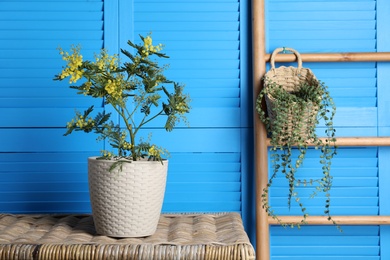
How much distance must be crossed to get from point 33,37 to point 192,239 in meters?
0.94

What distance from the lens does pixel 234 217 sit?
1731mm

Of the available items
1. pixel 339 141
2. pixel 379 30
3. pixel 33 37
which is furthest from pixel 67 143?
pixel 379 30

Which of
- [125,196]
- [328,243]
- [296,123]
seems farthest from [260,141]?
[125,196]

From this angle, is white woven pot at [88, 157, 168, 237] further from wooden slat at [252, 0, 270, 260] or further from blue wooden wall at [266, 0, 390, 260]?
blue wooden wall at [266, 0, 390, 260]

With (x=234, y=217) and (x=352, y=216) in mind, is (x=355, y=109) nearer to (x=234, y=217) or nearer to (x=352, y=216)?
(x=352, y=216)

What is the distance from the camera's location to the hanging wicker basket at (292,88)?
1674 mm

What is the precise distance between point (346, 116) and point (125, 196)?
0.84 meters

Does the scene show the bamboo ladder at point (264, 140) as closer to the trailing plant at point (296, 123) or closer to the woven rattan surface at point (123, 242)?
the trailing plant at point (296, 123)

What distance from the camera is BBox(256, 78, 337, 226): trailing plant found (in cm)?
167

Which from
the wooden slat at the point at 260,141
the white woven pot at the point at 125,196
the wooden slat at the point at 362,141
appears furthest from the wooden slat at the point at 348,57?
the white woven pot at the point at 125,196

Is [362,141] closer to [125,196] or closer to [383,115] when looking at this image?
[383,115]

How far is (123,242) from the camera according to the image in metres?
1.45

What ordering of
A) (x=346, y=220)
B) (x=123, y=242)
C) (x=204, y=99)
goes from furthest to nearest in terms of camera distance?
(x=204, y=99), (x=346, y=220), (x=123, y=242)

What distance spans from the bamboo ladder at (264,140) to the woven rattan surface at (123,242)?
0.16m
